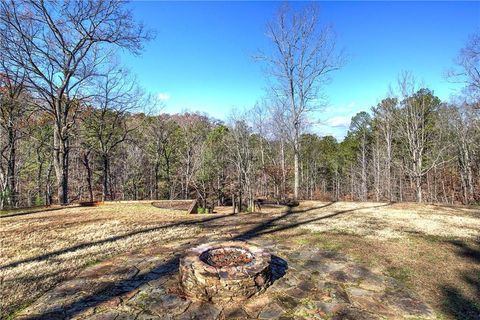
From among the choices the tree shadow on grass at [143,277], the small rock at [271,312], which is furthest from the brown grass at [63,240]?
the small rock at [271,312]

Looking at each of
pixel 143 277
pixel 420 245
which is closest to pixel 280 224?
pixel 420 245

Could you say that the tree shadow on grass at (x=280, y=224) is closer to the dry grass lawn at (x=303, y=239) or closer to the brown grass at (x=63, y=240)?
the dry grass lawn at (x=303, y=239)

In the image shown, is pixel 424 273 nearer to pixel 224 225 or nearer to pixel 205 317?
pixel 205 317

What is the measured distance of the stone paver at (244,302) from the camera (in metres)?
2.89

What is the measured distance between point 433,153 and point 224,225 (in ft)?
63.0

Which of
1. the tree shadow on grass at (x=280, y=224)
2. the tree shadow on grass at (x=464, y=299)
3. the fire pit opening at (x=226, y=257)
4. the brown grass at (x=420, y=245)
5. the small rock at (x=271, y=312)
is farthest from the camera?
the tree shadow on grass at (x=280, y=224)

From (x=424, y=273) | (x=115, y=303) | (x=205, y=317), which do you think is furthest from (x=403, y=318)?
(x=115, y=303)

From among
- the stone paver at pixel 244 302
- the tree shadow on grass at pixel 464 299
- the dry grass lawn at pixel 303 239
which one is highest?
the dry grass lawn at pixel 303 239

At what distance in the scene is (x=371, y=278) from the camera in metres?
3.80

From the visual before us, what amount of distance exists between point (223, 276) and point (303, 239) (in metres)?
2.79

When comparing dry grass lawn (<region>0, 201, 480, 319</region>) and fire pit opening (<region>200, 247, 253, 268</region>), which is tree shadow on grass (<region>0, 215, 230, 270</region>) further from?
fire pit opening (<region>200, 247, 253, 268</region>)

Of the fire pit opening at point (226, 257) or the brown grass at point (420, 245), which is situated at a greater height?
the fire pit opening at point (226, 257)

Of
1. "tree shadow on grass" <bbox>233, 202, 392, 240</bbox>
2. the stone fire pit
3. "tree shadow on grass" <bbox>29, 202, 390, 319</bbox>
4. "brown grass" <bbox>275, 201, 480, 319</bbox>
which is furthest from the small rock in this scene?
"tree shadow on grass" <bbox>233, 202, 392, 240</bbox>

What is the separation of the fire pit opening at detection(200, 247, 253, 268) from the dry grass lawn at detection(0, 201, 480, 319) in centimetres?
171
